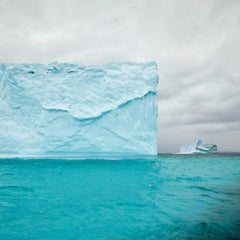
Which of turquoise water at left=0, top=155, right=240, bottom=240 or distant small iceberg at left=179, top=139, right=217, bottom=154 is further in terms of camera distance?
distant small iceberg at left=179, top=139, right=217, bottom=154

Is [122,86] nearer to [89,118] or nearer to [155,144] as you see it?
[89,118]

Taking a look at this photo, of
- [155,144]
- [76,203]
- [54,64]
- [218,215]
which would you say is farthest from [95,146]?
[218,215]

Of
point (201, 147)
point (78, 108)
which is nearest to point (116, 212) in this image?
point (78, 108)

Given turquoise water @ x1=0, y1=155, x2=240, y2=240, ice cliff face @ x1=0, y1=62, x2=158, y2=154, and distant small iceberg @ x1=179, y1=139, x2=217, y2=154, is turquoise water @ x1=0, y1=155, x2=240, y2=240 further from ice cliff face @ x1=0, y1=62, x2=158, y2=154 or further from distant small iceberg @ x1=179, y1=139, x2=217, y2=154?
distant small iceberg @ x1=179, y1=139, x2=217, y2=154

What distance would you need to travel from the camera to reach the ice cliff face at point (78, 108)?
47.2 feet

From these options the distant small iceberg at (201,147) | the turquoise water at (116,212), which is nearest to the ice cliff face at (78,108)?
the turquoise water at (116,212)

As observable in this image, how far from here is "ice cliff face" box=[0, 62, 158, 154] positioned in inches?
566

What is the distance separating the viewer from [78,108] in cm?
1474

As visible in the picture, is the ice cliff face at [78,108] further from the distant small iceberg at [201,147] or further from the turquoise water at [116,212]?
the distant small iceberg at [201,147]

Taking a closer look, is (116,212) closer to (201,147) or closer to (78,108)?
(78,108)

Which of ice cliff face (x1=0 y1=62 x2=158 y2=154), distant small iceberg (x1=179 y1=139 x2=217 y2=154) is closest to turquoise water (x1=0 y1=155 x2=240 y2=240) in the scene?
ice cliff face (x1=0 y1=62 x2=158 y2=154)

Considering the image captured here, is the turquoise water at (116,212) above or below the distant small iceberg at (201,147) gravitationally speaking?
below

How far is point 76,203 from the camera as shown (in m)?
4.93

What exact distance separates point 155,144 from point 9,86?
Answer: 996 cm
